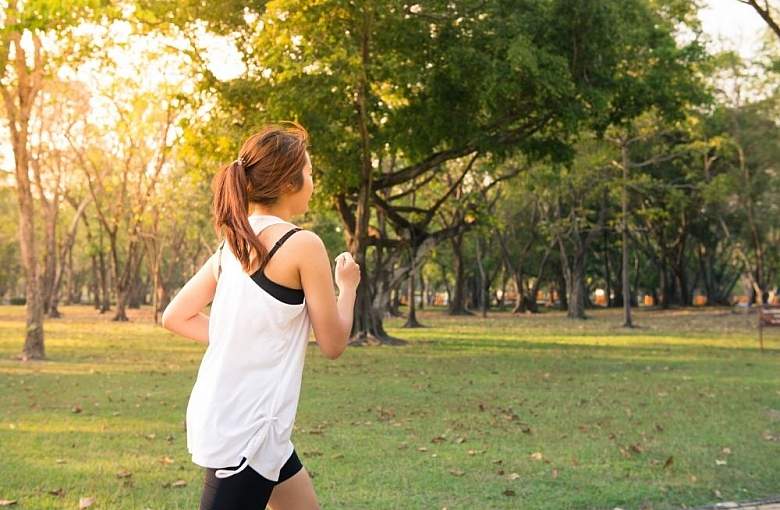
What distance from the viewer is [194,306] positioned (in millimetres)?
3168

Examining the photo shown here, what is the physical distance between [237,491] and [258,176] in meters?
0.98

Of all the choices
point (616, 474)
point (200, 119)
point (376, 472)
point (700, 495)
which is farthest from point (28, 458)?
point (200, 119)

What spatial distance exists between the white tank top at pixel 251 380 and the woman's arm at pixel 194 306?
0.28 metres

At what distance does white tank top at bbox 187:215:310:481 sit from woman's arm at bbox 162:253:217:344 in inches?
11.1

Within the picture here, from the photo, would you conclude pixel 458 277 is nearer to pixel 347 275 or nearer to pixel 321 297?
pixel 347 275

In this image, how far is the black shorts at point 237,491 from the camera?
2777mm

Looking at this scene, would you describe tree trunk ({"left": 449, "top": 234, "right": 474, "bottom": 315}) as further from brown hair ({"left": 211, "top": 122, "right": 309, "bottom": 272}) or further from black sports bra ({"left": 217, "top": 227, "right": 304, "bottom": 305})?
black sports bra ({"left": 217, "top": 227, "right": 304, "bottom": 305})

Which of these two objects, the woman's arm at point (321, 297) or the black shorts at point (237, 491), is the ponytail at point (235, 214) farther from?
the black shorts at point (237, 491)

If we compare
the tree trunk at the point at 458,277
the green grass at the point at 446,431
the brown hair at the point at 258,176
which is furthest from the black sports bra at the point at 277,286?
the tree trunk at the point at 458,277

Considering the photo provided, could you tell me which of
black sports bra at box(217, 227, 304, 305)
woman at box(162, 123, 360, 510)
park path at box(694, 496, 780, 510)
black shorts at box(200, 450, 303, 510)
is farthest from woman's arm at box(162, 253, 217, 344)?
park path at box(694, 496, 780, 510)

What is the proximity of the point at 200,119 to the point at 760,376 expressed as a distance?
50.3 ft

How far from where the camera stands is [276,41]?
763 inches

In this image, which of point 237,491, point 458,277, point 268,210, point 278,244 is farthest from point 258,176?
point 458,277

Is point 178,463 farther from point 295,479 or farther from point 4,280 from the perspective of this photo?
point 4,280
